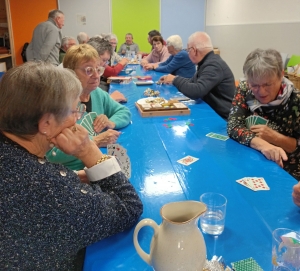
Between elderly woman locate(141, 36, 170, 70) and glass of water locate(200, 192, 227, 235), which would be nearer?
glass of water locate(200, 192, 227, 235)

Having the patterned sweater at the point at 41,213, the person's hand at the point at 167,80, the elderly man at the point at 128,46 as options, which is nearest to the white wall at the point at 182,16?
A: the elderly man at the point at 128,46

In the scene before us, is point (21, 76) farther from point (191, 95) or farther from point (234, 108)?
point (191, 95)

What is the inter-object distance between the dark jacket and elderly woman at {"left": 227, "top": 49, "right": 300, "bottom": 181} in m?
0.86

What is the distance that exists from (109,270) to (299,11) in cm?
516

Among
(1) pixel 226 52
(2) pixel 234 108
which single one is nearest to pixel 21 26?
(1) pixel 226 52

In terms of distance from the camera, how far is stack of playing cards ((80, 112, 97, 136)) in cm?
186

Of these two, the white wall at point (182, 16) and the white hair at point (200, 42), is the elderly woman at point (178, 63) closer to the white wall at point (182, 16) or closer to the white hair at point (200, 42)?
the white hair at point (200, 42)

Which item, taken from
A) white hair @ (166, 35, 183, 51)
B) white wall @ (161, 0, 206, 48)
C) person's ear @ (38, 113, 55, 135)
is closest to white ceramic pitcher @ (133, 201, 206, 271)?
person's ear @ (38, 113, 55, 135)

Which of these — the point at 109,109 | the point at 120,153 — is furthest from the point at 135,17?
the point at 120,153

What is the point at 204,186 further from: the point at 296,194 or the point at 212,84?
the point at 212,84

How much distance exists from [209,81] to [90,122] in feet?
A: 4.26

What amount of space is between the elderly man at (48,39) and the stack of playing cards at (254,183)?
4603 mm

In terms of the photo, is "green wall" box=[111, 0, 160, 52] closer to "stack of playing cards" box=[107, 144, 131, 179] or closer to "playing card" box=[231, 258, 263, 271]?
"stack of playing cards" box=[107, 144, 131, 179]

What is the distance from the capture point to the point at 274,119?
1868mm
